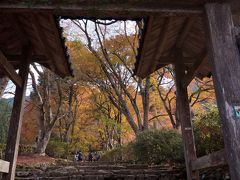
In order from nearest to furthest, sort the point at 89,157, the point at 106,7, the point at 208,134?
1. the point at 106,7
2. the point at 208,134
3. the point at 89,157

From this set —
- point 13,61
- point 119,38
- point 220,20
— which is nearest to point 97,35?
point 119,38

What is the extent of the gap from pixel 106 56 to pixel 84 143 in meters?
13.7

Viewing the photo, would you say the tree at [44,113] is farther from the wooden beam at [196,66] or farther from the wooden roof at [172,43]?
the wooden beam at [196,66]

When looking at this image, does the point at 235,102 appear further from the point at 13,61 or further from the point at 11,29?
the point at 13,61

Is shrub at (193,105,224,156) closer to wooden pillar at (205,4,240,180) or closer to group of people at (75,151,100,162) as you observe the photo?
wooden pillar at (205,4,240,180)

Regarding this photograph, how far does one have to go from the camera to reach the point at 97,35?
15695 mm

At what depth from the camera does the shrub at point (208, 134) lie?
7.46 meters

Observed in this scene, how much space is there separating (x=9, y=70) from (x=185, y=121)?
3.64 m

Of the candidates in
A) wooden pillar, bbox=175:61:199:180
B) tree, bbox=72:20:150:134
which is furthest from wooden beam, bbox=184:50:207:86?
tree, bbox=72:20:150:134

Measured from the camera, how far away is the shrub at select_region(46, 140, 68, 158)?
2425 centimetres

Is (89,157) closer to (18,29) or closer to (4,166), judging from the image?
(4,166)

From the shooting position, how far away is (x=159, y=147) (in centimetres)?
930

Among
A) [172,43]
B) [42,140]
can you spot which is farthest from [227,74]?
[42,140]

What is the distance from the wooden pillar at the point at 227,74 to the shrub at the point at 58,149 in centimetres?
2282
